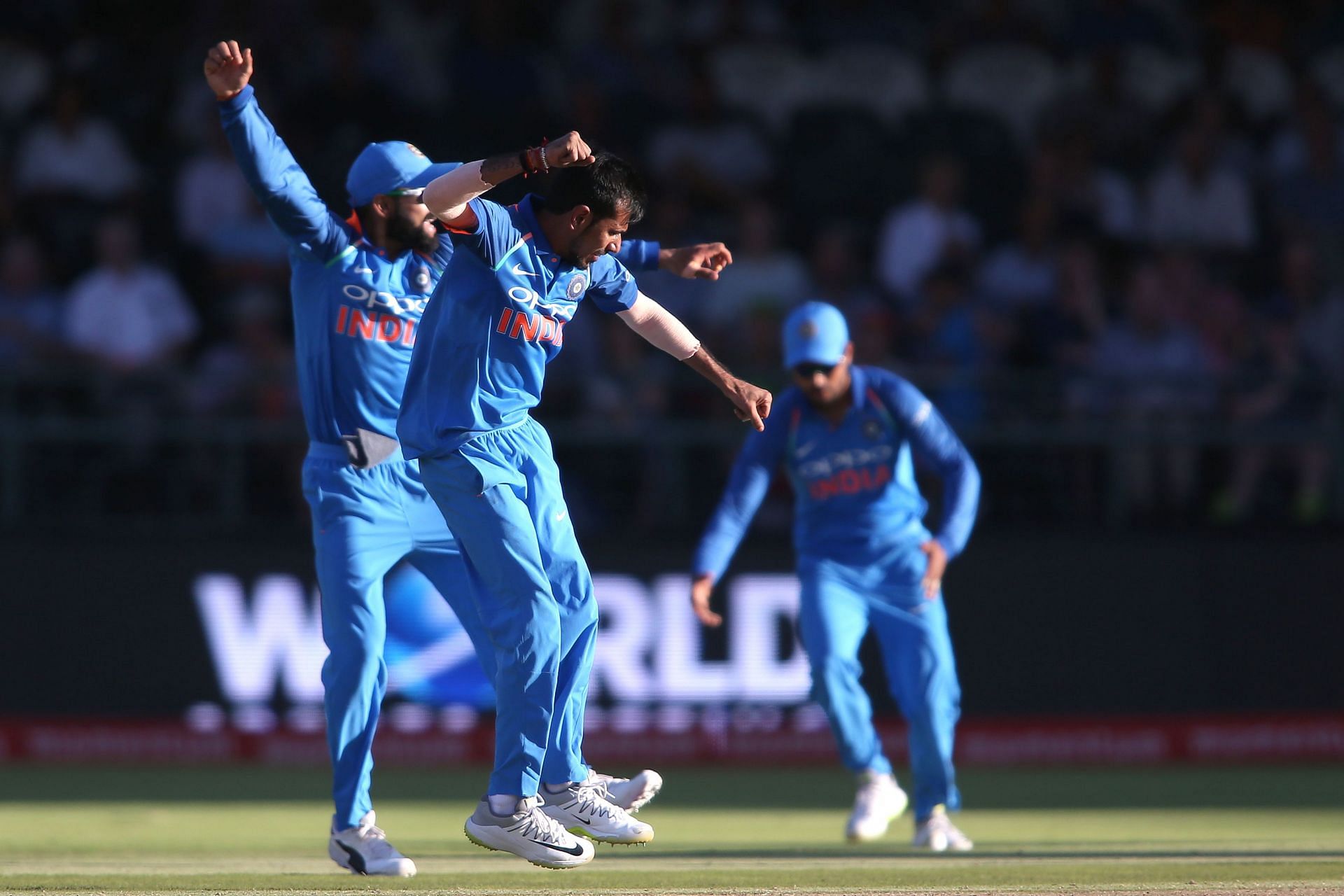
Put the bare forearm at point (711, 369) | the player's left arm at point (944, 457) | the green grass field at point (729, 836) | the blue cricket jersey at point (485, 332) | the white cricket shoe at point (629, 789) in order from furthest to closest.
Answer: the player's left arm at point (944, 457) → the green grass field at point (729, 836) → the white cricket shoe at point (629, 789) → the bare forearm at point (711, 369) → the blue cricket jersey at point (485, 332)

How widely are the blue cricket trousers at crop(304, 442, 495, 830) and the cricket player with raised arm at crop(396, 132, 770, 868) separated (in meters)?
0.61

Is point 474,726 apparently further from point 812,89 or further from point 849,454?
point 812,89

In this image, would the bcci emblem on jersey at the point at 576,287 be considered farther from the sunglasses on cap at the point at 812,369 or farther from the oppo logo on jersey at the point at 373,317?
the sunglasses on cap at the point at 812,369

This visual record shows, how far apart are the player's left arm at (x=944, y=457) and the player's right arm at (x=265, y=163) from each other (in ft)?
9.14

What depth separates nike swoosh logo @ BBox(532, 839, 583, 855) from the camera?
604cm

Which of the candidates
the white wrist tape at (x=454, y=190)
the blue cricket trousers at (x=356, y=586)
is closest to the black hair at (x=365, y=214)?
the blue cricket trousers at (x=356, y=586)

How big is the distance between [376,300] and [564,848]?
226 centimetres

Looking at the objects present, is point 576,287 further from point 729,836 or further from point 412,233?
point 729,836

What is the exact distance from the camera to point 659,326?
6.51 meters

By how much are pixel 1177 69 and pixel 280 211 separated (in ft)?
35.8

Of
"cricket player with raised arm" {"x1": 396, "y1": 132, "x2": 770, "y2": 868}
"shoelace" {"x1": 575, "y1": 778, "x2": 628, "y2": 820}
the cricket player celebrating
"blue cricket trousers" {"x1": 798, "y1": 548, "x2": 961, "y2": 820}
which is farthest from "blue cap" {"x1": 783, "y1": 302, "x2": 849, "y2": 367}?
"shoelace" {"x1": 575, "y1": 778, "x2": 628, "y2": 820}

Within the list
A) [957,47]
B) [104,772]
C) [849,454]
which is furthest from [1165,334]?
[104,772]

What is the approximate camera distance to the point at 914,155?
14.2 meters

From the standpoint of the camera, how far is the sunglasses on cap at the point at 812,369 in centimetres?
827
